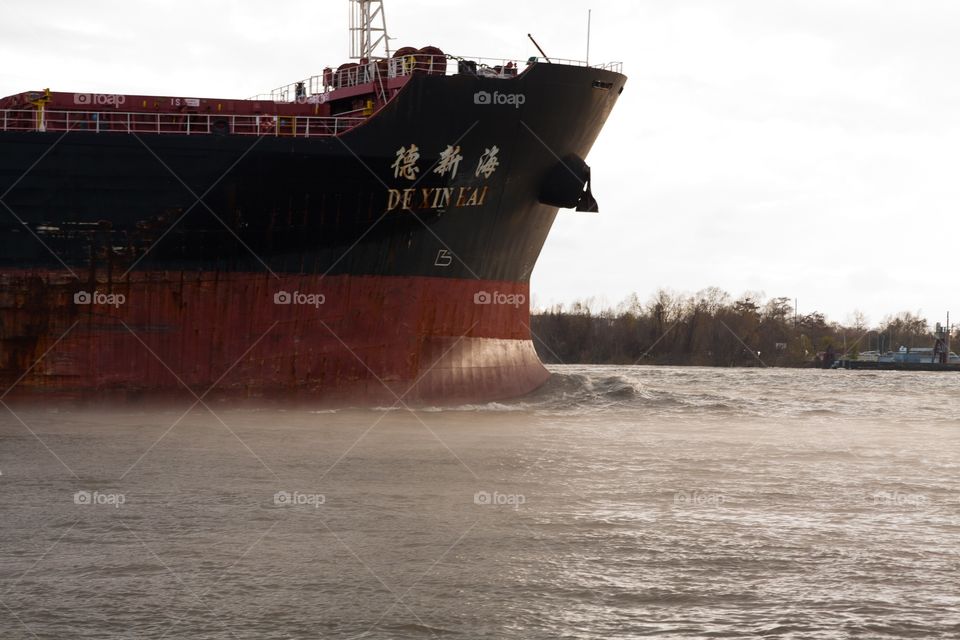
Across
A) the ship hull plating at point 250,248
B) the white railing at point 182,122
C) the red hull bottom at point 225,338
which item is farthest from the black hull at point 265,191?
the white railing at point 182,122

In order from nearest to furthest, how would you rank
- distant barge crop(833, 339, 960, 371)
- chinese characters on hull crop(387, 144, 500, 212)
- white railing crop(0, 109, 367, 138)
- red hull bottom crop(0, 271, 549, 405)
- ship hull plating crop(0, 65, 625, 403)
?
ship hull plating crop(0, 65, 625, 403) < red hull bottom crop(0, 271, 549, 405) < chinese characters on hull crop(387, 144, 500, 212) < white railing crop(0, 109, 367, 138) < distant barge crop(833, 339, 960, 371)

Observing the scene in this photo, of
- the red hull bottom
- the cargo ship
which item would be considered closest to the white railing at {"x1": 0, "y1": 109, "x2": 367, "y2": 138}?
the cargo ship

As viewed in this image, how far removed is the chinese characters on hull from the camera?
20.9m

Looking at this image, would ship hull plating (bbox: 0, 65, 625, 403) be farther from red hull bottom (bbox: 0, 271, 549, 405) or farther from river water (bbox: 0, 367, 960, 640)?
river water (bbox: 0, 367, 960, 640)

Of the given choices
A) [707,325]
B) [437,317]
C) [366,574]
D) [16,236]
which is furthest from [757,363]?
[366,574]

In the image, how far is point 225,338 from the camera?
2073 centimetres

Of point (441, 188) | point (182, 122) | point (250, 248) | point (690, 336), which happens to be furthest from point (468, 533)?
point (690, 336)

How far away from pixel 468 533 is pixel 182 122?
14385 millimetres

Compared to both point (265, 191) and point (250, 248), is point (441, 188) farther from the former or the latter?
point (250, 248)

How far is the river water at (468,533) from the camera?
284 inches

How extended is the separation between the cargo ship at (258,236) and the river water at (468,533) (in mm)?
2618

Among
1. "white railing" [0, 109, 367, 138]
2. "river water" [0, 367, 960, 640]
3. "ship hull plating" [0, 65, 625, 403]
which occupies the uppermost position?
"white railing" [0, 109, 367, 138]

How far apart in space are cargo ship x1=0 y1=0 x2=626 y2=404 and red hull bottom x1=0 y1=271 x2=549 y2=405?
0.03 m

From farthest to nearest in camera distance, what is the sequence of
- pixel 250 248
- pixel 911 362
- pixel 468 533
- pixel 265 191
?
pixel 911 362, pixel 250 248, pixel 265 191, pixel 468 533
